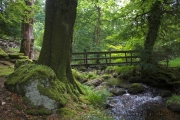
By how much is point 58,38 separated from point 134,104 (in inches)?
196

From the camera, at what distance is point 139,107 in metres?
8.49

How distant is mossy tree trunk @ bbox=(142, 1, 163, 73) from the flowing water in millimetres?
2173

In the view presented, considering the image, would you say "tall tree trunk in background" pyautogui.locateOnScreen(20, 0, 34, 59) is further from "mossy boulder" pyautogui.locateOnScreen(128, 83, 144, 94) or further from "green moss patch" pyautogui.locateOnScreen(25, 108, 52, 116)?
"green moss patch" pyautogui.locateOnScreen(25, 108, 52, 116)

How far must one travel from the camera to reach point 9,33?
1462cm

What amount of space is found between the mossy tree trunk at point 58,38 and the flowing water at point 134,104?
2.24 m

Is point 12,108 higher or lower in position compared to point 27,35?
lower

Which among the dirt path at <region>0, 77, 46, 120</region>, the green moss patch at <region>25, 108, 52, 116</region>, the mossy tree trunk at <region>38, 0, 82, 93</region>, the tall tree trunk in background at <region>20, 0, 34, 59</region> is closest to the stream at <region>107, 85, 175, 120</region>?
the mossy tree trunk at <region>38, 0, 82, 93</region>

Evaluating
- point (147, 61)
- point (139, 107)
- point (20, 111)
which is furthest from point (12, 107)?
point (147, 61)

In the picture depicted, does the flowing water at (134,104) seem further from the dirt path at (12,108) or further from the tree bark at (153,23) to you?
the dirt path at (12,108)

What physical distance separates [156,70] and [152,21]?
3405mm

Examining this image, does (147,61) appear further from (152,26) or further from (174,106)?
(174,106)

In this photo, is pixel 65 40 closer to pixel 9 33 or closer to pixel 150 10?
pixel 150 10

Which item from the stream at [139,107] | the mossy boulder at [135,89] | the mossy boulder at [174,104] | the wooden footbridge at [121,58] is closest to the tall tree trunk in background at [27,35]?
the wooden footbridge at [121,58]

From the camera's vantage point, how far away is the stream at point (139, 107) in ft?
23.9
